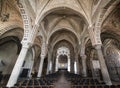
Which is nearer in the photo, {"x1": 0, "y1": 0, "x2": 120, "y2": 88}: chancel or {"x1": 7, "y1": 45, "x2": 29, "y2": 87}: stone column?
{"x1": 7, "y1": 45, "x2": 29, "y2": 87}: stone column

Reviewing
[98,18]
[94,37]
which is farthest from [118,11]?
[94,37]

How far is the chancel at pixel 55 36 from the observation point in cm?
737

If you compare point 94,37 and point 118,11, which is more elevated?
point 118,11

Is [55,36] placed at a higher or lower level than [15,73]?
higher

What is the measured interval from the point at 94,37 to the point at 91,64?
409 inches

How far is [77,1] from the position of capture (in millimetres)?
10414

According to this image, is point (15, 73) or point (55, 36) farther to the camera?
point (55, 36)

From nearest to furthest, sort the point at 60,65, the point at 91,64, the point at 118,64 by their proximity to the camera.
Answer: the point at 118,64 → the point at 91,64 → the point at 60,65

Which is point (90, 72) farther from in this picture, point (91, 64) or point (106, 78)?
point (106, 78)

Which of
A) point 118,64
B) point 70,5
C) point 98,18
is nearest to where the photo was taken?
point 98,18

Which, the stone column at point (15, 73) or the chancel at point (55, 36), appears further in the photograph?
the chancel at point (55, 36)

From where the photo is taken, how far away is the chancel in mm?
7370

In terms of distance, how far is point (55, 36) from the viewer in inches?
798

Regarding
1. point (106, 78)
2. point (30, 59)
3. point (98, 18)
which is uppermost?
point (98, 18)
